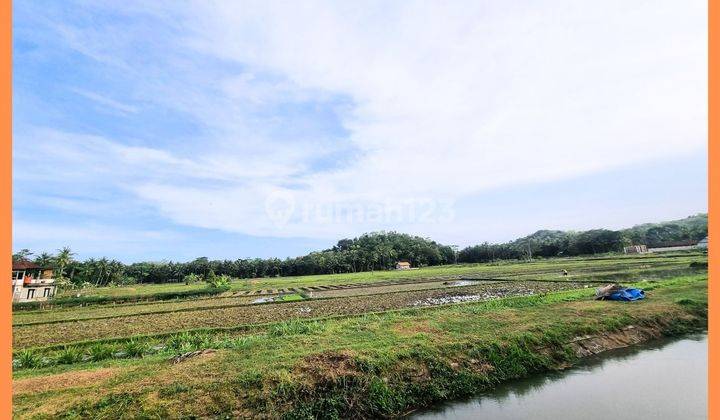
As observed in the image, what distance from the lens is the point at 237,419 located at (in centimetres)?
970

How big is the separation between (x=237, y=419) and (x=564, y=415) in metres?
9.09

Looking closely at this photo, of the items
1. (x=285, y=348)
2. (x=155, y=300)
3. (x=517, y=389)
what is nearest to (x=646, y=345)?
(x=517, y=389)

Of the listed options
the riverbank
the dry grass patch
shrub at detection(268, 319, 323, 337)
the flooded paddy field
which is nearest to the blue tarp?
the riverbank

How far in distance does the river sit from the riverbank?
646 millimetres

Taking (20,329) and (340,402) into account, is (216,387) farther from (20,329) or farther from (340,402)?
(20,329)

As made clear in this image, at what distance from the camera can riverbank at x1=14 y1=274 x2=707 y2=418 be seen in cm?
1002

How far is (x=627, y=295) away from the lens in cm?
2091

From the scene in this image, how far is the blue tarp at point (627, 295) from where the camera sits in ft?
68.5

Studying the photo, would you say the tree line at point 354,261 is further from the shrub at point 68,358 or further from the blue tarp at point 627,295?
the blue tarp at point 627,295

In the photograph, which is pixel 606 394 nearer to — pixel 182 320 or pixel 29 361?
pixel 29 361

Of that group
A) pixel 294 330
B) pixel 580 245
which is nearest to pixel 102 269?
pixel 294 330

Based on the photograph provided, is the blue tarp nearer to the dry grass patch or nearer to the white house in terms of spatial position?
the dry grass patch

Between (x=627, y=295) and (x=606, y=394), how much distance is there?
12.5 m

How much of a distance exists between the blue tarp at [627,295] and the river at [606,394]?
671cm
